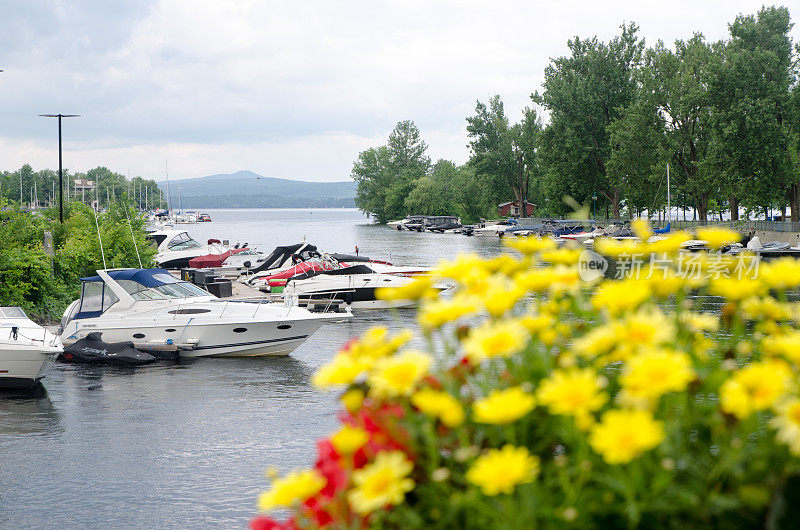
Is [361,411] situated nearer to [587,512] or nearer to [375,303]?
[587,512]

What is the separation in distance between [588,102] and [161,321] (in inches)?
2816

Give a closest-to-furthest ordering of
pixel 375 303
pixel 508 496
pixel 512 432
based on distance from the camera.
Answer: pixel 508 496, pixel 512 432, pixel 375 303

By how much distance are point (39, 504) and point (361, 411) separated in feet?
36.1

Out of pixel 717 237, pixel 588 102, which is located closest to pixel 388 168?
pixel 588 102

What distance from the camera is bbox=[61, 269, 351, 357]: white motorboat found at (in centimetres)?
2253

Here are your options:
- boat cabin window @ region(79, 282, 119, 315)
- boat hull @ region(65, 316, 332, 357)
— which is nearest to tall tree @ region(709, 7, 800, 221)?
boat hull @ region(65, 316, 332, 357)

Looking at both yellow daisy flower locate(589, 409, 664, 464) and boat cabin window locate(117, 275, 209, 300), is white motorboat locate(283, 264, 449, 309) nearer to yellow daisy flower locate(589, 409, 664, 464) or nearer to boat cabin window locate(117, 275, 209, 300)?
boat cabin window locate(117, 275, 209, 300)

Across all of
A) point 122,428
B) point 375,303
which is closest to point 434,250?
point 375,303

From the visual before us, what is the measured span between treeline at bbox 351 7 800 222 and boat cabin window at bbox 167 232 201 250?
88.6 feet

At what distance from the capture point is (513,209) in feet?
418

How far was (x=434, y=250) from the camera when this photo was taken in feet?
258

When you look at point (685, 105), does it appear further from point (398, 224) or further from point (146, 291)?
point (398, 224)

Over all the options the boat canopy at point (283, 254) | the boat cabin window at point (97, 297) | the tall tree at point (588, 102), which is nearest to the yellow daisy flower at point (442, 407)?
the boat cabin window at point (97, 297)

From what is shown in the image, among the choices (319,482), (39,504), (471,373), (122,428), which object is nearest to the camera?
(319,482)
